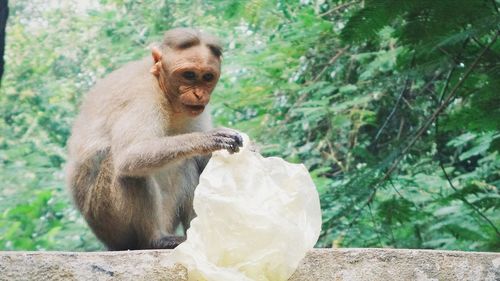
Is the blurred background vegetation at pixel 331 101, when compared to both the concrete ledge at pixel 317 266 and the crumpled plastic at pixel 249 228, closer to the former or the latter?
the concrete ledge at pixel 317 266

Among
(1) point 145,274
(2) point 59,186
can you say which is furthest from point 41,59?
(1) point 145,274

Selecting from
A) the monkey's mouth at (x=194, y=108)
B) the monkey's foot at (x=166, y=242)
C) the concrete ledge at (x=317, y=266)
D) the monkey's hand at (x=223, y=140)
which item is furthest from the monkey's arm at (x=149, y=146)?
the concrete ledge at (x=317, y=266)

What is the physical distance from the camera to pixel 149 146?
15.4 ft

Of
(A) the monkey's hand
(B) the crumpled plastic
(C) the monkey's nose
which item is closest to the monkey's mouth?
(C) the monkey's nose

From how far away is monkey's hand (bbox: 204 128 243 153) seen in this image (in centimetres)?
394

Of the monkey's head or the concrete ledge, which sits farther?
the monkey's head

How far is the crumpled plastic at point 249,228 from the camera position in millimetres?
3197

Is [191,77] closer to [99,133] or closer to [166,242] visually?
→ [99,133]

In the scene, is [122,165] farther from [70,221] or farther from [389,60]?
[70,221]

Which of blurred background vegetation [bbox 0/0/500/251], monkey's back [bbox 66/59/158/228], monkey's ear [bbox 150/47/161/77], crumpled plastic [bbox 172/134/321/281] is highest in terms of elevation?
crumpled plastic [bbox 172/134/321/281]

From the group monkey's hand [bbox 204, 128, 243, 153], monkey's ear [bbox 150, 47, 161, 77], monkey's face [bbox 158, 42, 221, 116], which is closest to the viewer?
monkey's hand [bbox 204, 128, 243, 153]

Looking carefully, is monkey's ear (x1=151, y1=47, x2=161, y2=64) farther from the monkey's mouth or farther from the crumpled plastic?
the crumpled plastic

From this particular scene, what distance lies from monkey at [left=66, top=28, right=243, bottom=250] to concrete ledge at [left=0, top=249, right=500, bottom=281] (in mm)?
1154

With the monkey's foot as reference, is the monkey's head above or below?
above
